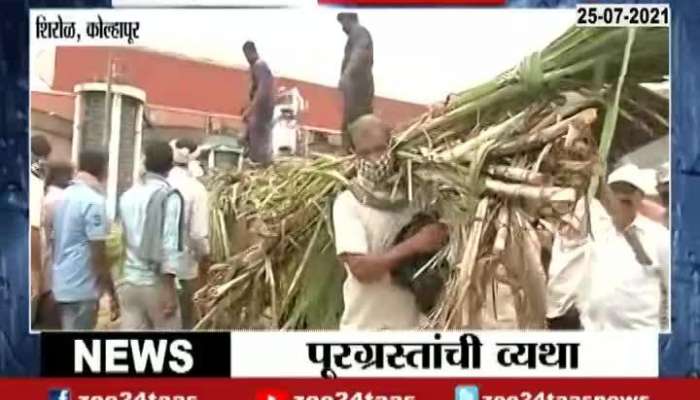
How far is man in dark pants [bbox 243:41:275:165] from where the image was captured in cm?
278

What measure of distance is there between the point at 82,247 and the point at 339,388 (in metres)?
0.78

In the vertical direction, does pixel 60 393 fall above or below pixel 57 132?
below

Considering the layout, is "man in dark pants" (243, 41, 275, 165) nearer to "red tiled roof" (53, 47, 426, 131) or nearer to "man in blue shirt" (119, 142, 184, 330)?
"red tiled roof" (53, 47, 426, 131)

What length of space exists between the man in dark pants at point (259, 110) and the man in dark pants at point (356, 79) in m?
0.19

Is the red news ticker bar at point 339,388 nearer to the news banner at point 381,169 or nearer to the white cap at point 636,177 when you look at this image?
the news banner at point 381,169

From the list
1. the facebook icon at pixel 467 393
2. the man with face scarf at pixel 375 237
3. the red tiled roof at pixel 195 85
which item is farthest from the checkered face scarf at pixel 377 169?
the facebook icon at pixel 467 393

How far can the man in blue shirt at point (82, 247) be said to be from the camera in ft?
9.15

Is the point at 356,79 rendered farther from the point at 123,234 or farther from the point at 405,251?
the point at 123,234

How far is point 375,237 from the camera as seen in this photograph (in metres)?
2.79

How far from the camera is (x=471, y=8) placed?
277cm

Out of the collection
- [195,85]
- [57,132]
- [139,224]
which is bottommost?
[139,224]

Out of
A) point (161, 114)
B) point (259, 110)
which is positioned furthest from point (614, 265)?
point (161, 114)

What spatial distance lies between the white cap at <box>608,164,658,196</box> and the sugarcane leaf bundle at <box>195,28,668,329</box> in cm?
4

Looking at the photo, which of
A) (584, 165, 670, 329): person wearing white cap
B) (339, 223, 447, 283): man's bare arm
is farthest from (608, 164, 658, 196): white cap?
(339, 223, 447, 283): man's bare arm
